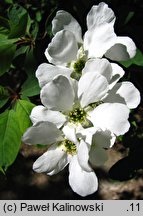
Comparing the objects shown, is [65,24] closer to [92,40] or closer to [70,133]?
[92,40]

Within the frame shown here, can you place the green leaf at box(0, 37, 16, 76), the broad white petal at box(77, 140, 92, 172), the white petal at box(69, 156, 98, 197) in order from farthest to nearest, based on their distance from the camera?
1. the green leaf at box(0, 37, 16, 76)
2. the white petal at box(69, 156, 98, 197)
3. the broad white petal at box(77, 140, 92, 172)

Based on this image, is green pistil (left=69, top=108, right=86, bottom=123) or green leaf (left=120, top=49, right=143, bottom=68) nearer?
green pistil (left=69, top=108, right=86, bottom=123)

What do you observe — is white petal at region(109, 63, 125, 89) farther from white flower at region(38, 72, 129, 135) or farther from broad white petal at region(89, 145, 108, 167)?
broad white petal at region(89, 145, 108, 167)

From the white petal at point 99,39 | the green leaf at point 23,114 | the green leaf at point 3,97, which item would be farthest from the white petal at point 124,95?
the green leaf at point 3,97

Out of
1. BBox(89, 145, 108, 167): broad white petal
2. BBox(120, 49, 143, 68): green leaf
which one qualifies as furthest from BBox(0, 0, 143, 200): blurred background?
BBox(89, 145, 108, 167): broad white petal

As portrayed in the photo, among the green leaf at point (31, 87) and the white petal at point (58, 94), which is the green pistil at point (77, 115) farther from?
the green leaf at point (31, 87)

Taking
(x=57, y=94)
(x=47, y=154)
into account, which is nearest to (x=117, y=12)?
(x=57, y=94)

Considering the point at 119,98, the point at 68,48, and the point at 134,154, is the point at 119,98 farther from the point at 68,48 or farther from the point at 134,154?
the point at 134,154
